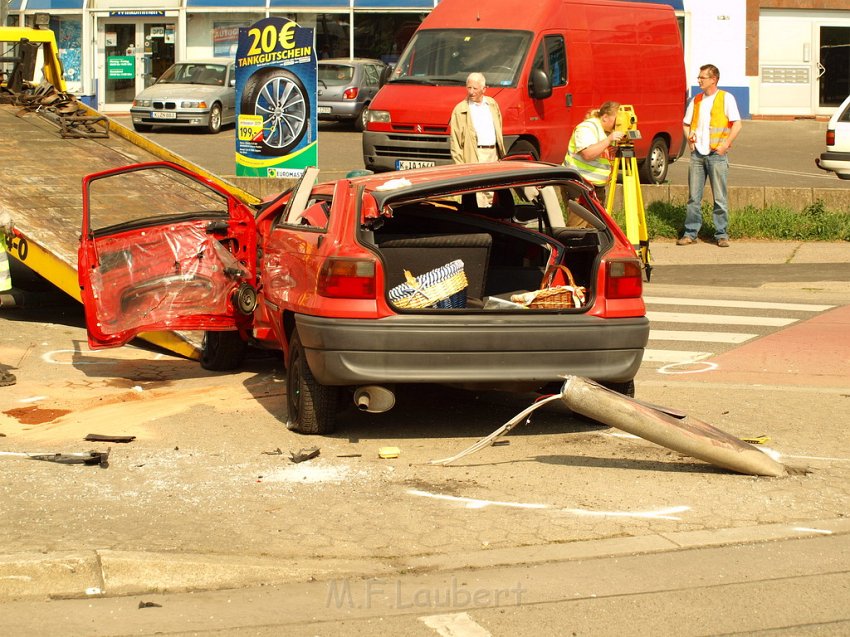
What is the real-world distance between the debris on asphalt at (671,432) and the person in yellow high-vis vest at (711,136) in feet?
28.5

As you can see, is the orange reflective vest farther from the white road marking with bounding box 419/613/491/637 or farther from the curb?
the white road marking with bounding box 419/613/491/637

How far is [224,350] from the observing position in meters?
9.69

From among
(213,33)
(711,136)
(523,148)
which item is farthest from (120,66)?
(711,136)

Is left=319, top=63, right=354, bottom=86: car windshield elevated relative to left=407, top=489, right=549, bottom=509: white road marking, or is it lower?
elevated

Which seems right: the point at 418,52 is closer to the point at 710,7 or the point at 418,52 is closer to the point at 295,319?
the point at 295,319

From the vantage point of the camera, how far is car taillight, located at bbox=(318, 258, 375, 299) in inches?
282

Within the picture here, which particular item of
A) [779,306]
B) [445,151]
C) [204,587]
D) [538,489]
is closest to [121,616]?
[204,587]

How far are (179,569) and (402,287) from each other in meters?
2.65

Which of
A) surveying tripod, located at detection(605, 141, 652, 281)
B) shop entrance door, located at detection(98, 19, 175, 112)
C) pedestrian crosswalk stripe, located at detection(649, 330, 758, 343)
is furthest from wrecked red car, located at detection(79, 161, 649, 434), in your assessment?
shop entrance door, located at detection(98, 19, 175, 112)

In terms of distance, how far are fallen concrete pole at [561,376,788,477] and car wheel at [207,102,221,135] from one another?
76.1ft

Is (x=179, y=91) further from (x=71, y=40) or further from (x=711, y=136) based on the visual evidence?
(x=711, y=136)

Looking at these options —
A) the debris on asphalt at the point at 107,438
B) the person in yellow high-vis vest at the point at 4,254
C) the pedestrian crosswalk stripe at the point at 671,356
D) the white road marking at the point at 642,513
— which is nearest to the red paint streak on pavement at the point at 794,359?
the pedestrian crosswalk stripe at the point at 671,356

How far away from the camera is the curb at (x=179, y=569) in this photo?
17.3ft

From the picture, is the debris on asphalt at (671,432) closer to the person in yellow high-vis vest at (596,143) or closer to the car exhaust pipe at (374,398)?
the car exhaust pipe at (374,398)
